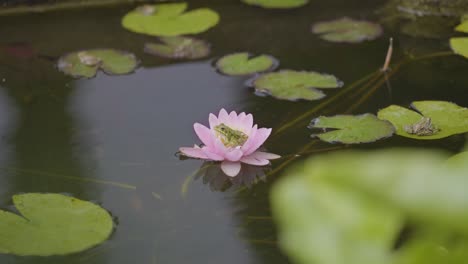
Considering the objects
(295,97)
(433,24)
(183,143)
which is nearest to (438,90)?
(295,97)

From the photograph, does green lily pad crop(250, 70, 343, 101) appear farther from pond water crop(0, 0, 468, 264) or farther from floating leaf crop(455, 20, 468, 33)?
floating leaf crop(455, 20, 468, 33)

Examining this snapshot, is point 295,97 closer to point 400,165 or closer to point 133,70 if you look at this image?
point 133,70

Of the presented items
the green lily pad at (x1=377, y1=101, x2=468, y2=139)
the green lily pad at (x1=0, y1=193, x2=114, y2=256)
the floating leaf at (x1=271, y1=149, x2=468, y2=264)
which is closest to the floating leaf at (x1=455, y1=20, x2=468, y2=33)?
the green lily pad at (x1=377, y1=101, x2=468, y2=139)

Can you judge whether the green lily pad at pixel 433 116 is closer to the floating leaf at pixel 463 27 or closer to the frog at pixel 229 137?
the frog at pixel 229 137

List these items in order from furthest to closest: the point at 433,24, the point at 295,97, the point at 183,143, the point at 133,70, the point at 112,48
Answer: the point at 433,24, the point at 112,48, the point at 133,70, the point at 295,97, the point at 183,143

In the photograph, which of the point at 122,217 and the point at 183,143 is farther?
the point at 183,143

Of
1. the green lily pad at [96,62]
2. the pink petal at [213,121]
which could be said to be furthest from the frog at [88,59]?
the pink petal at [213,121]
